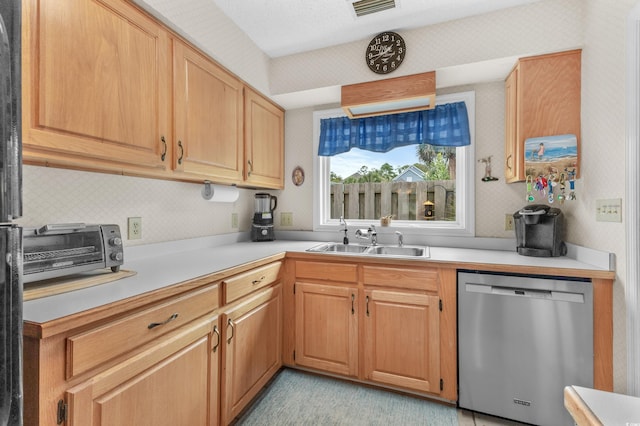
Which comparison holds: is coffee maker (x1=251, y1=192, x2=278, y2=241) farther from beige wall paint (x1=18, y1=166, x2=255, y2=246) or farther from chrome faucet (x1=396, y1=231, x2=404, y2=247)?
chrome faucet (x1=396, y1=231, x2=404, y2=247)

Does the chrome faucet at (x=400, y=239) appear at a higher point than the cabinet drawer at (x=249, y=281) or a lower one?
higher

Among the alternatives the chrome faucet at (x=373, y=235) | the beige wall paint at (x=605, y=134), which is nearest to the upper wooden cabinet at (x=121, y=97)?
the chrome faucet at (x=373, y=235)

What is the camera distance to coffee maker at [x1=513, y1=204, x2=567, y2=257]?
1.78 m

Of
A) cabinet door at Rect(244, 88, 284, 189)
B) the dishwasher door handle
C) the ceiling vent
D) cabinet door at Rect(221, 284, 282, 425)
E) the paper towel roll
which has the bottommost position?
cabinet door at Rect(221, 284, 282, 425)

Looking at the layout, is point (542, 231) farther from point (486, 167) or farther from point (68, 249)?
point (68, 249)

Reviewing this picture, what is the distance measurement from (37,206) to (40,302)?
A: 58 centimetres

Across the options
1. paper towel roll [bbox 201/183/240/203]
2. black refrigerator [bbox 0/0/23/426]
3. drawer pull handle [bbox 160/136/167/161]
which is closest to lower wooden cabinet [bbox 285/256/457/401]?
paper towel roll [bbox 201/183/240/203]

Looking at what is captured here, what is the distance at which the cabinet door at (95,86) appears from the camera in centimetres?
101

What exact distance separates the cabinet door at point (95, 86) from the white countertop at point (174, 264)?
509 millimetres

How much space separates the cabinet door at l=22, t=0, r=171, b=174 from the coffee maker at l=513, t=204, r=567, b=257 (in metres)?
2.17

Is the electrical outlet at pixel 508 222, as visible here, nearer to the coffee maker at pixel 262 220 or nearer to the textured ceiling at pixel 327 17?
the textured ceiling at pixel 327 17

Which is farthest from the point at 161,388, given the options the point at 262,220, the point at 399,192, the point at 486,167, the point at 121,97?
the point at 486,167

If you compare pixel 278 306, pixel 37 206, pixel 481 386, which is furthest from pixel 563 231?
pixel 37 206

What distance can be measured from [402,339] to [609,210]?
50.4 inches
